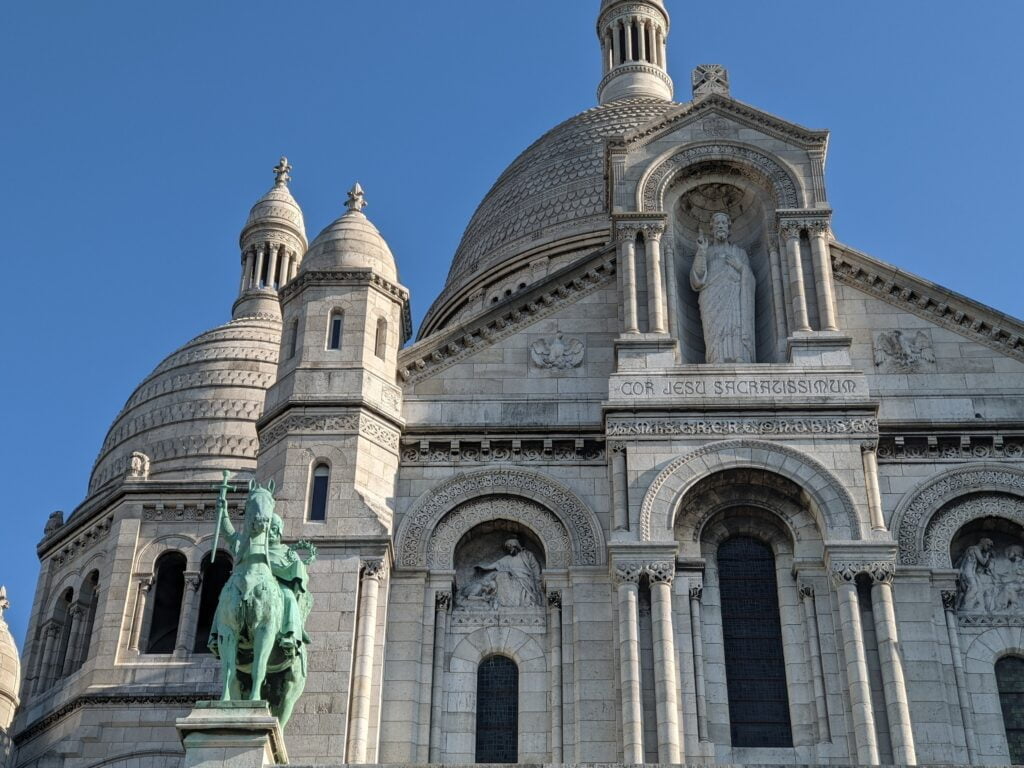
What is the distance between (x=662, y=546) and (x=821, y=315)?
18.5 feet

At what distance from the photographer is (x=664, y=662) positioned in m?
25.7

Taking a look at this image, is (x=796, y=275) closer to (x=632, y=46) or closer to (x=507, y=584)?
(x=507, y=584)

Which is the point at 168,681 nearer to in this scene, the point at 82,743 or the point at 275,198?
the point at 82,743

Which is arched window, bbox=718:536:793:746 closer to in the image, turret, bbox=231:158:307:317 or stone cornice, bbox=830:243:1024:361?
stone cornice, bbox=830:243:1024:361

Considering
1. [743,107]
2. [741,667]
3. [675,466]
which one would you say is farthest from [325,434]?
[743,107]

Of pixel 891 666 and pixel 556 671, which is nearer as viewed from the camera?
pixel 891 666

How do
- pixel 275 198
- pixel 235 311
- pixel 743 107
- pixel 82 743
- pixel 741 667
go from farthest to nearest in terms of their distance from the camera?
pixel 275 198
pixel 235 311
pixel 82 743
pixel 743 107
pixel 741 667

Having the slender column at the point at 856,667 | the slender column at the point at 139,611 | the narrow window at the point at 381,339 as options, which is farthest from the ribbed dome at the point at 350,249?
the slender column at the point at 139,611

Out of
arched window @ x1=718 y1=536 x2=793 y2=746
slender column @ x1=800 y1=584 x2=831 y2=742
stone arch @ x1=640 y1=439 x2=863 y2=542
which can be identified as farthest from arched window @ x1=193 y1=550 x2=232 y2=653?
slender column @ x1=800 y1=584 x2=831 y2=742

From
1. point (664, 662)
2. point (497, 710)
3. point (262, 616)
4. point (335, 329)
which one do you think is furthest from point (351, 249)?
point (262, 616)

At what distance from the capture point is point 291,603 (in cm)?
2250

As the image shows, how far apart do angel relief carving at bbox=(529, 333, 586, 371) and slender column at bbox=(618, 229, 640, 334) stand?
3.35 ft

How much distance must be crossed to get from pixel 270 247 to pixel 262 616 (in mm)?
36246

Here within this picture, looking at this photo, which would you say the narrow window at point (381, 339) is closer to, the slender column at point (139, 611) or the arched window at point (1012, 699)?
the arched window at point (1012, 699)
